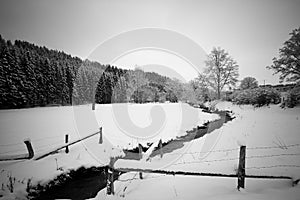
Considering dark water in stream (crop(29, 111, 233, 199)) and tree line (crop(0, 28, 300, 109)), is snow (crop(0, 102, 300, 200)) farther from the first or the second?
tree line (crop(0, 28, 300, 109))

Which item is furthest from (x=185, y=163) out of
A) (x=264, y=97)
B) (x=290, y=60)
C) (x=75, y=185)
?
(x=264, y=97)

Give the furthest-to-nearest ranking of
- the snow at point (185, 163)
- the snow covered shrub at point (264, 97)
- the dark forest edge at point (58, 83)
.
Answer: the dark forest edge at point (58, 83) → the snow covered shrub at point (264, 97) → the snow at point (185, 163)

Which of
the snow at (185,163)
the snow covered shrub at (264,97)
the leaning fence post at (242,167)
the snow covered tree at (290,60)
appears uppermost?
the snow covered tree at (290,60)

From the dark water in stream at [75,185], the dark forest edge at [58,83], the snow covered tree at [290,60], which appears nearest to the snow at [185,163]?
the dark water in stream at [75,185]

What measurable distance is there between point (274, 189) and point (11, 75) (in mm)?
38752

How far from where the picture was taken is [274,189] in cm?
384

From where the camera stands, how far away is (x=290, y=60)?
16.0 metres

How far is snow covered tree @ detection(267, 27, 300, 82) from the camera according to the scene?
15.7 meters

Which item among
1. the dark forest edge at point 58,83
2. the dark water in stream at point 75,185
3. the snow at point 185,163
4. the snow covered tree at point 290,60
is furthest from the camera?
the dark forest edge at point 58,83

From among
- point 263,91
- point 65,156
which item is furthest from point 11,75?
point 263,91

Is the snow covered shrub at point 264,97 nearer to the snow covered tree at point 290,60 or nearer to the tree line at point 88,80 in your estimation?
the tree line at point 88,80

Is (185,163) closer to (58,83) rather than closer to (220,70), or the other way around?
(220,70)

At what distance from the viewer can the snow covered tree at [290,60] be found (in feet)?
51.6

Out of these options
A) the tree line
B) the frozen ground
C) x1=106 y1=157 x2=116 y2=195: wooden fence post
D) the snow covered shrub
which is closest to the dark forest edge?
the tree line
